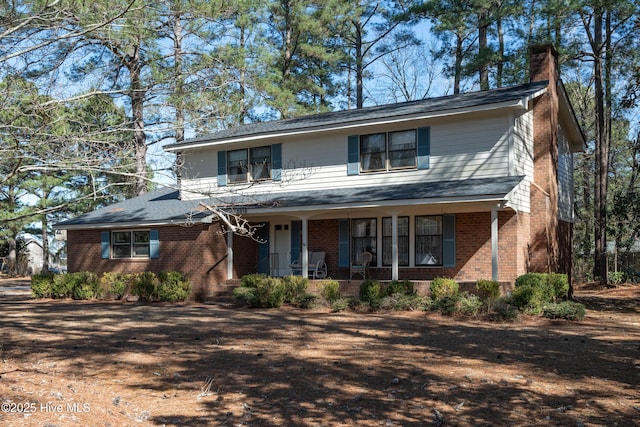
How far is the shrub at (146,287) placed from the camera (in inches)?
776

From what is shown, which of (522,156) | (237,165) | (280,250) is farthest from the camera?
(237,165)

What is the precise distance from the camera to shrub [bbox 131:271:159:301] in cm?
1970

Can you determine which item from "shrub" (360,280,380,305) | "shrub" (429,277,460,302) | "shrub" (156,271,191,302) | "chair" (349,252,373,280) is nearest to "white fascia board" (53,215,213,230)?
"shrub" (156,271,191,302)

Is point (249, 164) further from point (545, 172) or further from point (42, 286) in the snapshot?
point (545, 172)

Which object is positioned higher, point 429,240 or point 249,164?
point 249,164

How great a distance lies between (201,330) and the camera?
1222cm

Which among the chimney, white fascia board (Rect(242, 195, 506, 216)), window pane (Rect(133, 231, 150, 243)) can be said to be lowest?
window pane (Rect(133, 231, 150, 243))

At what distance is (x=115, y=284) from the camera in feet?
67.0

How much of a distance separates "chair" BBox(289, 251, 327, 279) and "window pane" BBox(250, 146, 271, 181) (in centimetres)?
342

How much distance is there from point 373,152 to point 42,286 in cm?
1246

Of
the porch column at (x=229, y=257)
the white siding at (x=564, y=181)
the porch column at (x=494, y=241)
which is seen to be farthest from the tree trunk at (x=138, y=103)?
the white siding at (x=564, y=181)

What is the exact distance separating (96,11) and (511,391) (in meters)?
8.98

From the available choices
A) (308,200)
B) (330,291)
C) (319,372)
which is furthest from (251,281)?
(319,372)

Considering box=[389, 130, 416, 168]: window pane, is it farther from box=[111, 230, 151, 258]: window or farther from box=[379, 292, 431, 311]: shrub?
box=[111, 230, 151, 258]: window
